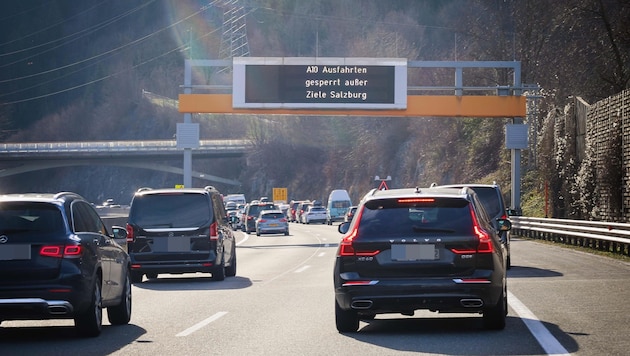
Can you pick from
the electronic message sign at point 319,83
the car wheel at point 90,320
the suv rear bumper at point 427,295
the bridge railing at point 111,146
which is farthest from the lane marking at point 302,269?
the bridge railing at point 111,146

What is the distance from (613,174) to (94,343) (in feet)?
91.3

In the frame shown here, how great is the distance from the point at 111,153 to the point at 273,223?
6009 cm

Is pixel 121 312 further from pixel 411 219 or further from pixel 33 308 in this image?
pixel 411 219

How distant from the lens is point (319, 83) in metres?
47.6

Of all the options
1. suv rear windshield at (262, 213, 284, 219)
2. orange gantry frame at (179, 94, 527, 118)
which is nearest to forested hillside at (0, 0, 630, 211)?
orange gantry frame at (179, 94, 527, 118)

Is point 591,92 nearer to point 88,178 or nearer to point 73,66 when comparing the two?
point 88,178

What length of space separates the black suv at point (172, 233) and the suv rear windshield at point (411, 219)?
9.68m

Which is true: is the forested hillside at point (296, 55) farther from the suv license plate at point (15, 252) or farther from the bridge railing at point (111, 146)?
the suv license plate at point (15, 252)

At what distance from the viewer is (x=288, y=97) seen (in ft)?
157

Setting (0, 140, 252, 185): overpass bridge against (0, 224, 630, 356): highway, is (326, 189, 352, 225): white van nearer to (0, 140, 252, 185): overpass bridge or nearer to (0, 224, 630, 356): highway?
(0, 140, 252, 185): overpass bridge

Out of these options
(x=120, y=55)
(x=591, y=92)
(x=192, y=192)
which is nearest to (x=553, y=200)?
(x=591, y=92)

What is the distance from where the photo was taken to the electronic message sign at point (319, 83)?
47.3 metres

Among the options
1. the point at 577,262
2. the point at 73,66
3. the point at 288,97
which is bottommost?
the point at 577,262

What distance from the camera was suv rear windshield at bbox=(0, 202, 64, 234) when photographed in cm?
1209
